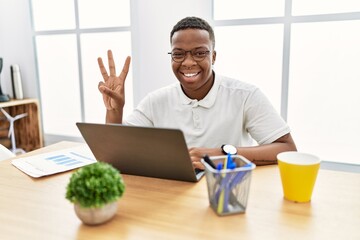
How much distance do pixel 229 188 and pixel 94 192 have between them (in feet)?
1.03

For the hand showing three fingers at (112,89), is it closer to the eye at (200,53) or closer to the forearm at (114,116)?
the forearm at (114,116)

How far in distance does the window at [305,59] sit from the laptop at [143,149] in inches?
68.4

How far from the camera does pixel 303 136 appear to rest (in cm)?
266

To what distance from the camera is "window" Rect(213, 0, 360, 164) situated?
7.90 ft

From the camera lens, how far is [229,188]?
83cm

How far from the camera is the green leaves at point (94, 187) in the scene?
0.75m

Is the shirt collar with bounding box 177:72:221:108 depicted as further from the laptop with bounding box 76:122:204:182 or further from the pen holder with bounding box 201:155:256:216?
the pen holder with bounding box 201:155:256:216

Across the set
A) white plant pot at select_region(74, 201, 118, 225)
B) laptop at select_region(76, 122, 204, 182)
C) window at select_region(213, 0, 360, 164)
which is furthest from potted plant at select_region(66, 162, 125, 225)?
window at select_region(213, 0, 360, 164)

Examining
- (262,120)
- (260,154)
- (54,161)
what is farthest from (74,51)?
(260,154)

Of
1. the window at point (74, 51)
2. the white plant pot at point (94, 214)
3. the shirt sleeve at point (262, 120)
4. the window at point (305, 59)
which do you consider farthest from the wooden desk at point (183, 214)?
the window at point (74, 51)

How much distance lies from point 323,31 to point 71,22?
2326mm

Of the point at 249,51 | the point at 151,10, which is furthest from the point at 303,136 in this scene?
the point at 151,10

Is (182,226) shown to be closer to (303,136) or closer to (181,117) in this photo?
(181,117)

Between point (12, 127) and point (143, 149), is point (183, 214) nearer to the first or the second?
point (143, 149)
